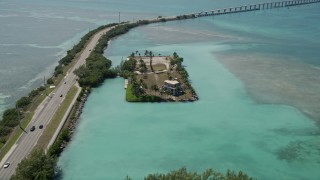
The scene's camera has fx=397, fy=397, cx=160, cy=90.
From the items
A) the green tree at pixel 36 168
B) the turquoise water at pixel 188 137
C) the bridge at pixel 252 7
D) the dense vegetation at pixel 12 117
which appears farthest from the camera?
the bridge at pixel 252 7

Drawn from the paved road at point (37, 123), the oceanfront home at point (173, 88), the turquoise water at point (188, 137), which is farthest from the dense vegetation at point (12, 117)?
the oceanfront home at point (173, 88)

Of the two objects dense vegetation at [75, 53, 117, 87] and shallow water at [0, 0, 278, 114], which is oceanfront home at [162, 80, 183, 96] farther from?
shallow water at [0, 0, 278, 114]

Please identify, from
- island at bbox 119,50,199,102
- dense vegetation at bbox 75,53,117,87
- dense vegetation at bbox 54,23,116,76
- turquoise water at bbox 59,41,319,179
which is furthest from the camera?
dense vegetation at bbox 54,23,116,76

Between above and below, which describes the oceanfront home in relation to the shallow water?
below

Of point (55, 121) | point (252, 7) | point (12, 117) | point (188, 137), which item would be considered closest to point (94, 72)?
point (55, 121)

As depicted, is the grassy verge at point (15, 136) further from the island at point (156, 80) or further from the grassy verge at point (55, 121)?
the island at point (156, 80)

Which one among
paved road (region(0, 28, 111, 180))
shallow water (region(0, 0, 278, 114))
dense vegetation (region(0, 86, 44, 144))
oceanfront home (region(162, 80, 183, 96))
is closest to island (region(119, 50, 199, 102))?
oceanfront home (region(162, 80, 183, 96))

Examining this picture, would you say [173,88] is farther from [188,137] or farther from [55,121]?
[55,121]
